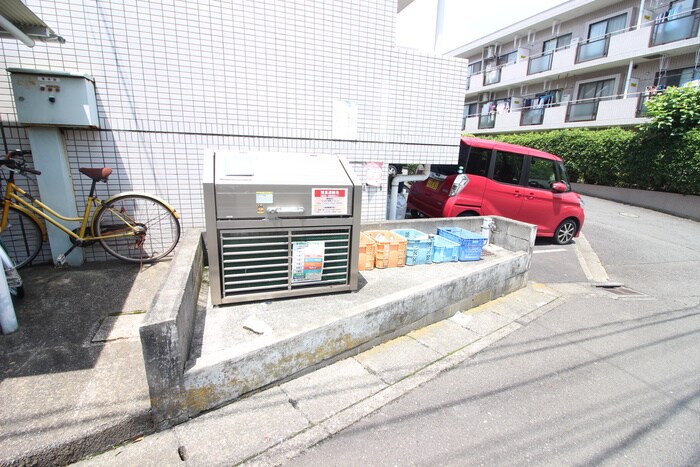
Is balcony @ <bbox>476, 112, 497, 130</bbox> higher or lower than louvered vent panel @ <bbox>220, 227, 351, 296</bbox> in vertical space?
higher

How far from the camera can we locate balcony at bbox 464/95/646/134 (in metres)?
15.7

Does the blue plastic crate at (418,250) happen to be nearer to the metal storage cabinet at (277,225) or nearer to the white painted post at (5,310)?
the metal storage cabinet at (277,225)

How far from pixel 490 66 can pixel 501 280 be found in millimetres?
24503

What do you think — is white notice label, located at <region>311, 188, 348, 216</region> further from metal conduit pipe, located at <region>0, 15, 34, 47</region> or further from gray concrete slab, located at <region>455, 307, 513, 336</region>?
metal conduit pipe, located at <region>0, 15, 34, 47</region>

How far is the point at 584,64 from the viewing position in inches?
683

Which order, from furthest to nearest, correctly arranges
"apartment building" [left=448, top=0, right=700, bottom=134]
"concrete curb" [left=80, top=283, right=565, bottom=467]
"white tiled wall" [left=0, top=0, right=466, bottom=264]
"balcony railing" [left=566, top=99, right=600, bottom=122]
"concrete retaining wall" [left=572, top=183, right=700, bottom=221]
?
1. "balcony railing" [left=566, top=99, right=600, bottom=122]
2. "apartment building" [left=448, top=0, right=700, bottom=134]
3. "concrete retaining wall" [left=572, top=183, right=700, bottom=221]
4. "white tiled wall" [left=0, top=0, right=466, bottom=264]
5. "concrete curb" [left=80, top=283, right=565, bottom=467]

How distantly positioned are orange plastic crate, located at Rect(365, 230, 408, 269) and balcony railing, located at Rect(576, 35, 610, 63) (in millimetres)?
18717

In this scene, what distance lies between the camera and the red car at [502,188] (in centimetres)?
717

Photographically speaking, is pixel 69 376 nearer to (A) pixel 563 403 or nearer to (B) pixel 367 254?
(B) pixel 367 254

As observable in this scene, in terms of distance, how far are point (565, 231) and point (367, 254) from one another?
6.13 m

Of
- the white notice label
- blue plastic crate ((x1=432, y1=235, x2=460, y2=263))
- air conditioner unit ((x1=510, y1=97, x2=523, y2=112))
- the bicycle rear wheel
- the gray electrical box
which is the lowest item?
blue plastic crate ((x1=432, y1=235, x2=460, y2=263))

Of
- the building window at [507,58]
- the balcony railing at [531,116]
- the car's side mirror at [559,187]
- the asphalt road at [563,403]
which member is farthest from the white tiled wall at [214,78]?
the building window at [507,58]

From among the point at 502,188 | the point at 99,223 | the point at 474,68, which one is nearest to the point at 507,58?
the point at 474,68

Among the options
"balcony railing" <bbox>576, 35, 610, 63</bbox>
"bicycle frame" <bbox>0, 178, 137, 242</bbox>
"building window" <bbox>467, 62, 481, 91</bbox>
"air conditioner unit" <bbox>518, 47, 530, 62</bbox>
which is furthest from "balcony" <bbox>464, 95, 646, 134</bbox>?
"bicycle frame" <bbox>0, 178, 137, 242</bbox>
